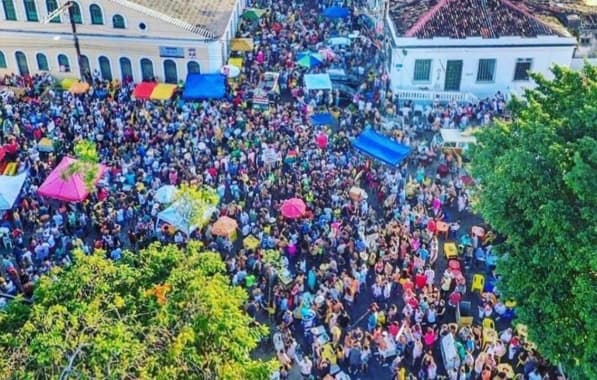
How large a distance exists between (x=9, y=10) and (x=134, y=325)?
30.1 metres

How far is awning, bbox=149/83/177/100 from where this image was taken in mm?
40531

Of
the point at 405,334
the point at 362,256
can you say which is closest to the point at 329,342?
the point at 405,334

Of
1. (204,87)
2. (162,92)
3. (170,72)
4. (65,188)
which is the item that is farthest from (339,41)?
(65,188)

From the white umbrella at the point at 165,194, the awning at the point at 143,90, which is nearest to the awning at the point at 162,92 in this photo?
the awning at the point at 143,90

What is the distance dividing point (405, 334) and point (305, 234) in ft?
21.8

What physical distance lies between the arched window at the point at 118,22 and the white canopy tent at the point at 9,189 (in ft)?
39.6

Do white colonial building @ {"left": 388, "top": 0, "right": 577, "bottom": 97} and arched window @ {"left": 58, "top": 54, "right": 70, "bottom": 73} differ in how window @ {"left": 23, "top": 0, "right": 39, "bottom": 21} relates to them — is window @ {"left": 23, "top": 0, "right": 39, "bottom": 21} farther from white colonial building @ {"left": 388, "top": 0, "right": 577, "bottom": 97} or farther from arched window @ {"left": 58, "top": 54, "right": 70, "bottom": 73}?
white colonial building @ {"left": 388, "top": 0, "right": 577, "bottom": 97}

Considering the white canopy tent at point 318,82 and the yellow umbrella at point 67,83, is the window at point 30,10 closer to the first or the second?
the yellow umbrella at point 67,83

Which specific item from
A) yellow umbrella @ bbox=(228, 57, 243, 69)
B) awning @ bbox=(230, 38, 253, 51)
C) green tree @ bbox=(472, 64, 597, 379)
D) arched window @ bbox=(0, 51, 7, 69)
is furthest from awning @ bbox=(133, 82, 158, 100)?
green tree @ bbox=(472, 64, 597, 379)

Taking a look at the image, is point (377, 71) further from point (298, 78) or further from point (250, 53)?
point (250, 53)

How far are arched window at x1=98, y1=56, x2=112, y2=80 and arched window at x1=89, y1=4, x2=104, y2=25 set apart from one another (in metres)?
2.13

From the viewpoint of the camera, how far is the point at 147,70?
42938 millimetres

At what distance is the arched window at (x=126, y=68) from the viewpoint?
42.7 meters

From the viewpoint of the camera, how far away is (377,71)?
4431 cm
